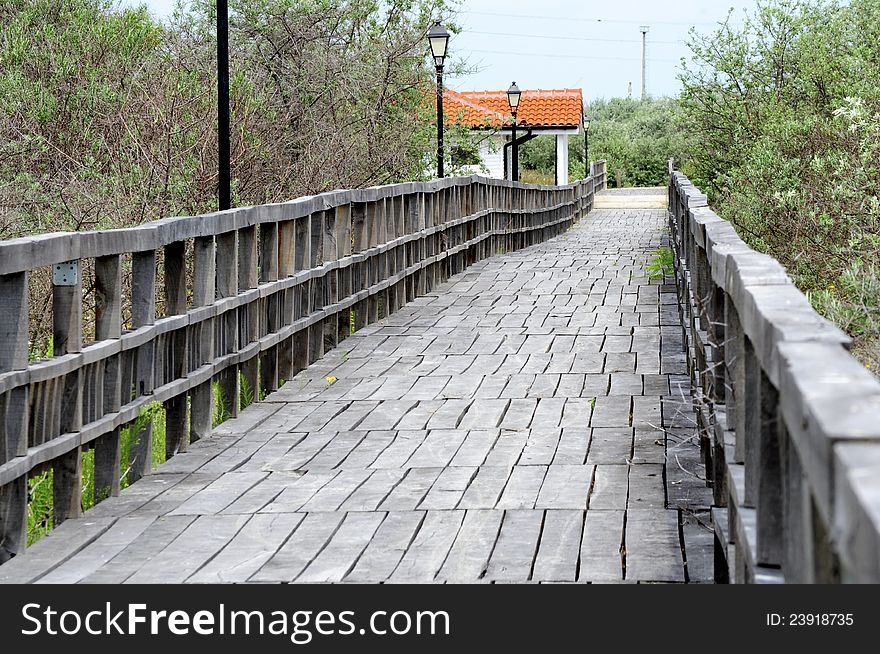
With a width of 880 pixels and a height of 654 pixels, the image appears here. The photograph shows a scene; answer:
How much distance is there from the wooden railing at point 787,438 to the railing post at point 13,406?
2.59m

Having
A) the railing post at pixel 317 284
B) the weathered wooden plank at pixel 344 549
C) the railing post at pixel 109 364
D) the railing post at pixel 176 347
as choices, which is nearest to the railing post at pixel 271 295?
the railing post at pixel 317 284

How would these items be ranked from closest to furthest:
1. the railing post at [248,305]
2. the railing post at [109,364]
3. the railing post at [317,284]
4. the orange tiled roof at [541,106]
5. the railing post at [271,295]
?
the railing post at [109,364] < the railing post at [248,305] < the railing post at [271,295] < the railing post at [317,284] < the orange tiled roof at [541,106]

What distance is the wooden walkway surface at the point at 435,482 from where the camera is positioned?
196 inches

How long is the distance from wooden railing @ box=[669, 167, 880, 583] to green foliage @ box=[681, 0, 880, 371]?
2.14 metres

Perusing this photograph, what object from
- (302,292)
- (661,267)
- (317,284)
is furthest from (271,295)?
(661,267)

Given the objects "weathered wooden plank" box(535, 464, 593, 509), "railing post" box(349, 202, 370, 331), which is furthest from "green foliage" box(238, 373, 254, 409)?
"railing post" box(349, 202, 370, 331)

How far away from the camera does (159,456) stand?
7.86 meters

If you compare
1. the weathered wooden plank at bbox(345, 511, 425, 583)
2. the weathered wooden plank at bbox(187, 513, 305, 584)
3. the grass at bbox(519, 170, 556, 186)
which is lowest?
the weathered wooden plank at bbox(187, 513, 305, 584)

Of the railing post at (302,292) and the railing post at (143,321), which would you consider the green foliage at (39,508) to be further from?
the railing post at (302,292)

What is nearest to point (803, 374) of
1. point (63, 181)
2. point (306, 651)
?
point (306, 651)

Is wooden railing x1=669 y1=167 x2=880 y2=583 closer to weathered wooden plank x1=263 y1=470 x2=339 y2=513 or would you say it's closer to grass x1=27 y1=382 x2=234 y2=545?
weathered wooden plank x1=263 y1=470 x2=339 y2=513

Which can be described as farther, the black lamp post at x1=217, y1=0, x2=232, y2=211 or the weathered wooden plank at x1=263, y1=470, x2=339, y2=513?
the black lamp post at x1=217, y1=0, x2=232, y2=211

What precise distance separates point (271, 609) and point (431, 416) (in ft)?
11.9

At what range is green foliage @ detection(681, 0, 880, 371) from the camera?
1088cm
